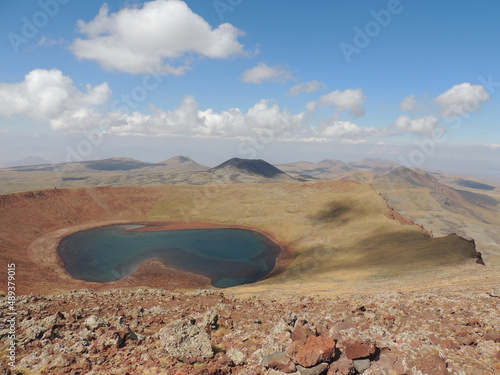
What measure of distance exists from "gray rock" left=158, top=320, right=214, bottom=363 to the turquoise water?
35.3 meters

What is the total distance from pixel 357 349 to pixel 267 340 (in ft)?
12.2

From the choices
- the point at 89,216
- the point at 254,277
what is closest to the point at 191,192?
the point at 89,216

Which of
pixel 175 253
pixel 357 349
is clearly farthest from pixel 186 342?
pixel 175 253

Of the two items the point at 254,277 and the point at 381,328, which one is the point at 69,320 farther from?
the point at 254,277

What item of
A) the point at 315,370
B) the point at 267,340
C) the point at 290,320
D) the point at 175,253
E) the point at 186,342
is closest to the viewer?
the point at 315,370

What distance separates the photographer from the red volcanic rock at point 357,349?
862 cm

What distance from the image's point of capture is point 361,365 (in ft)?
27.8

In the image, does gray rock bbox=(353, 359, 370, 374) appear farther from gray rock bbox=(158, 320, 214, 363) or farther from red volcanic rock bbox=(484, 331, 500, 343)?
red volcanic rock bbox=(484, 331, 500, 343)

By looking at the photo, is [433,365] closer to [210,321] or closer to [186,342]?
[186,342]

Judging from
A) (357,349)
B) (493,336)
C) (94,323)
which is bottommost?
(94,323)

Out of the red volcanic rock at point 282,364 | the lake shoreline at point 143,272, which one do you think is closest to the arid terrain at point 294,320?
the red volcanic rock at point 282,364

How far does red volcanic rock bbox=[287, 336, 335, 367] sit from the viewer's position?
27.3 feet

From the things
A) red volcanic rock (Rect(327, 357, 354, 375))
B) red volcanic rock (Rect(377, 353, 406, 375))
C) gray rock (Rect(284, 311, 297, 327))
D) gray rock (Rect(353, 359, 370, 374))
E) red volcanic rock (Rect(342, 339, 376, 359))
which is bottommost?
gray rock (Rect(284, 311, 297, 327))

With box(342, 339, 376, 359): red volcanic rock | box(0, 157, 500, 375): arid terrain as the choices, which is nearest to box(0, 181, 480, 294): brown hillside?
box(0, 157, 500, 375): arid terrain
